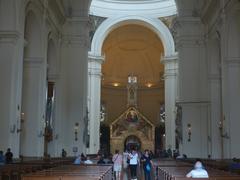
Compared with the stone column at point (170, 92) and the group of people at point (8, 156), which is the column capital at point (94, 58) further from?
the group of people at point (8, 156)

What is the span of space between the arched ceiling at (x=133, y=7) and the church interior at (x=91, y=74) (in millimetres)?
74

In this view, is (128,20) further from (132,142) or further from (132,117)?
(132,142)

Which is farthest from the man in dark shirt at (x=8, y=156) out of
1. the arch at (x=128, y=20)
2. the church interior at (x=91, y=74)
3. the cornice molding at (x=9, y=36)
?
the arch at (x=128, y=20)

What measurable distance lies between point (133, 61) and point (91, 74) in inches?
442

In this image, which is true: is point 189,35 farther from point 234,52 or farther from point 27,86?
point 27,86

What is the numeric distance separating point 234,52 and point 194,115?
17.9 ft

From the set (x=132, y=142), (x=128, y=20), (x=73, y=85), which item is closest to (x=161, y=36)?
(x=128, y=20)

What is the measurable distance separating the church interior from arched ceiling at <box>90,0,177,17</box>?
0.07m

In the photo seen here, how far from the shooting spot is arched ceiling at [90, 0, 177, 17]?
33.5 metres

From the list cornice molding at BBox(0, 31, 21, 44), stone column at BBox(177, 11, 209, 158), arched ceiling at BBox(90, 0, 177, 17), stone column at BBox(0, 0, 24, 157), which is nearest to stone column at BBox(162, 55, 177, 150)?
arched ceiling at BBox(90, 0, 177, 17)

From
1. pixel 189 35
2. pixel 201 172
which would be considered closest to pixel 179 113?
pixel 189 35

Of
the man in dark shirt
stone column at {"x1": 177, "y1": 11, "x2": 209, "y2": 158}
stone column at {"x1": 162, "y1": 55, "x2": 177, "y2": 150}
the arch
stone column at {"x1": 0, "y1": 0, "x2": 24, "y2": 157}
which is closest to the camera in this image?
the man in dark shirt

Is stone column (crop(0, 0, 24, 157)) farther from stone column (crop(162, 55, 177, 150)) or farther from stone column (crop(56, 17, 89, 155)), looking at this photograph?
stone column (crop(162, 55, 177, 150))

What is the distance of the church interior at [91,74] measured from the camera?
48.9 ft
